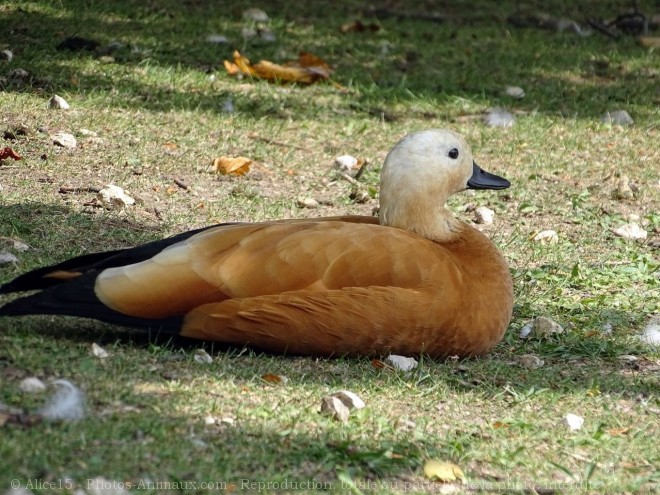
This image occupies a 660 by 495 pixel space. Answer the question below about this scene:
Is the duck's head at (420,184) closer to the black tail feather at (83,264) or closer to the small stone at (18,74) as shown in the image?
the black tail feather at (83,264)

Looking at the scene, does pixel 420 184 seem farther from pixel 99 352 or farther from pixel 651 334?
→ pixel 99 352

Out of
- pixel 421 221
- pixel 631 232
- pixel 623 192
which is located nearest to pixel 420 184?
pixel 421 221

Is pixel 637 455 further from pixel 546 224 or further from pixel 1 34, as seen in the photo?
pixel 1 34

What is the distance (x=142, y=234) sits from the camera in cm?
547

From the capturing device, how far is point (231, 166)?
6473 millimetres

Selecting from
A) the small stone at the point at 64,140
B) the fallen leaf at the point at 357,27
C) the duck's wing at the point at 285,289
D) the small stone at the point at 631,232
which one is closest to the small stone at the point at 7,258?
the duck's wing at the point at 285,289

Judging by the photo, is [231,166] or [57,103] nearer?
[231,166]

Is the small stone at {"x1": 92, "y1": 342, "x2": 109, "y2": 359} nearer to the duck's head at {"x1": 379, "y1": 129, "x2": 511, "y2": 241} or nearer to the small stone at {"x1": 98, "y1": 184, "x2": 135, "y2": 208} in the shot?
the duck's head at {"x1": 379, "y1": 129, "x2": 511, "y2": 241}

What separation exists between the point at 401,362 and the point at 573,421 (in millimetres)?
667

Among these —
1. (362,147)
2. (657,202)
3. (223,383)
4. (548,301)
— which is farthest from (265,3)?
(223,383)

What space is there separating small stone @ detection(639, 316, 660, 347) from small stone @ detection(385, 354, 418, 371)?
1.21 meters

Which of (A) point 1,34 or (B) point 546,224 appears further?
(A) point 1,34

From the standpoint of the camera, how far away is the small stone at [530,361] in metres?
4.56

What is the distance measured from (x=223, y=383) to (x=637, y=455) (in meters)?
1.34
